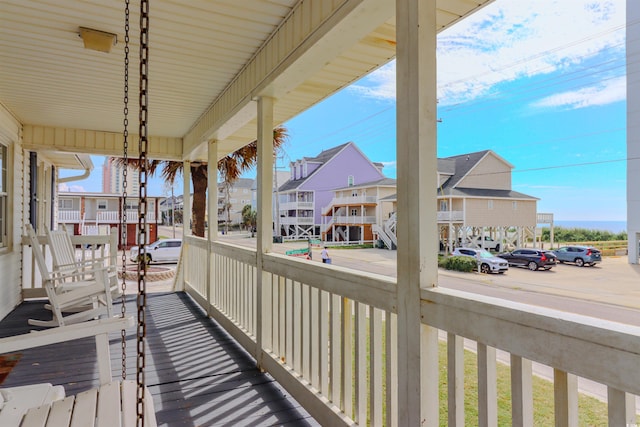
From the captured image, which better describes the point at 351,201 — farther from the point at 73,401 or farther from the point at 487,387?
the point at 73,401

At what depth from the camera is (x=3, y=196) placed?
176 inches

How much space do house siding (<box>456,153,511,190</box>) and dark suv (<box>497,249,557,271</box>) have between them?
0.21 m

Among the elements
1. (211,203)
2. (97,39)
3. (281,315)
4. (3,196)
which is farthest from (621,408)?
(3,196)

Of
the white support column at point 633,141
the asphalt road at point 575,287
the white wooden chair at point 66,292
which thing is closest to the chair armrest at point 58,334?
the asphalt road at point 575,287

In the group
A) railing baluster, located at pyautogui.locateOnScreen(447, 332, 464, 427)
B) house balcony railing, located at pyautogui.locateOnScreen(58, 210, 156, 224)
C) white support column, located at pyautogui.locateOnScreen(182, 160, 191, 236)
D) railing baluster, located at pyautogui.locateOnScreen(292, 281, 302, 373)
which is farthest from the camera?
house balcony railing, located at pyautogui.locateOnScreen(58, 210, 156, 224)

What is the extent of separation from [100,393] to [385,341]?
1163 millimetres

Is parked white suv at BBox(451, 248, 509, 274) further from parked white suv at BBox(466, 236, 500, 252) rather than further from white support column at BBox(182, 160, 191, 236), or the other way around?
white support column at BBox(182, 160, 191, 236)

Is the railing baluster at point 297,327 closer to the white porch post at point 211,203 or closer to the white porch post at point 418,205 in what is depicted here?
the white porch post at point 418,205

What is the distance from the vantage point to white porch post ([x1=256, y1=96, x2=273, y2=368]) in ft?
9.48

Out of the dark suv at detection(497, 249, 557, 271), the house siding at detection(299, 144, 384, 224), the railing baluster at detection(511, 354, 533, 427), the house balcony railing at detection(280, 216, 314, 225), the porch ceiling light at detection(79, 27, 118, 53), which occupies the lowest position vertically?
the railing baluster at detection(511, 354, 533, 427)

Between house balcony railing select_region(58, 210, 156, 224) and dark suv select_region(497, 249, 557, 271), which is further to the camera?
house balcony railing select_region(58, 210, 156, 224)

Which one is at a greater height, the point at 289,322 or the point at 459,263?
the point at 459,263

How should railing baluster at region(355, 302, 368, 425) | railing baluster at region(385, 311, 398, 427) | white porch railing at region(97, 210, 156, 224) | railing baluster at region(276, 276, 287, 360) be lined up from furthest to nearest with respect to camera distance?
white porch railing at region(97, 210, 156, 224) → railing baluster at region(276, 276, 287, 360) → railing baluster at region(355, 302, 368, 425) → railing baluster at region(385, 311, 398, 427)

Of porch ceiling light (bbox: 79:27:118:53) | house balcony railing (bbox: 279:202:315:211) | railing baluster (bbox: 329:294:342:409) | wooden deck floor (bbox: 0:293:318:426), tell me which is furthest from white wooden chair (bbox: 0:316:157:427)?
house balcony railing (bbox: 279:202:315:211)
